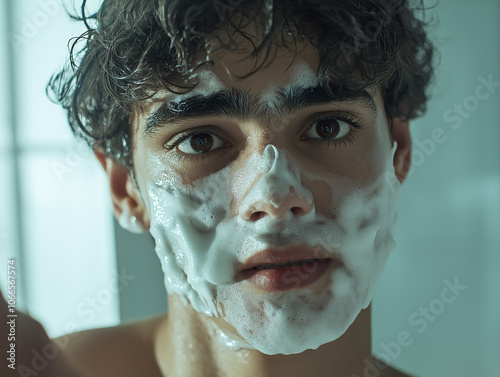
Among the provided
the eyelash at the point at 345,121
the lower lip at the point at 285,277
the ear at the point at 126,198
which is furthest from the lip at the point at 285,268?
the ear at the point at 126,198

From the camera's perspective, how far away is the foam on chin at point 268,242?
0.65 meters

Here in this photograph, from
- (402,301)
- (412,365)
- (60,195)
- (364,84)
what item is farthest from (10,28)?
(412,365)

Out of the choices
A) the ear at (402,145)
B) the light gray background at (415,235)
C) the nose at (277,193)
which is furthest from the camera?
the light gray background at (415,235)

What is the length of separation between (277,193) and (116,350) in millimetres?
522

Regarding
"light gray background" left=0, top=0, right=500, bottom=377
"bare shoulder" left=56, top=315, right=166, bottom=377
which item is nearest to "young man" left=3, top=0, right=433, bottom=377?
"bare shoulder" left=56, top=315, right=166, bottom=377

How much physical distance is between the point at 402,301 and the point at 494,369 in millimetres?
251

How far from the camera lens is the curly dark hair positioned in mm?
645

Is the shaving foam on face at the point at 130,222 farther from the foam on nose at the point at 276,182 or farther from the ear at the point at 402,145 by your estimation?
the ear at the point at 402,145

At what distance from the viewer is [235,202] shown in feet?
2.20

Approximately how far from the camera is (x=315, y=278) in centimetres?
67

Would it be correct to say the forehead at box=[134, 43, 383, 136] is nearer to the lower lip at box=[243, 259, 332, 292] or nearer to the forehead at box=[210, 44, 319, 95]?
the forehead at box=[210, 44, 319, 95]

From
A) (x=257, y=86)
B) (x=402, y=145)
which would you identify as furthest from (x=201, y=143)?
(x=402, y=145)

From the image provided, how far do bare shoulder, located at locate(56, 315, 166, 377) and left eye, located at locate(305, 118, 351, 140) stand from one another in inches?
19.3

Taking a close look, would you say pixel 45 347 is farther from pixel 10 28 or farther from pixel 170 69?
pixel 10 28
